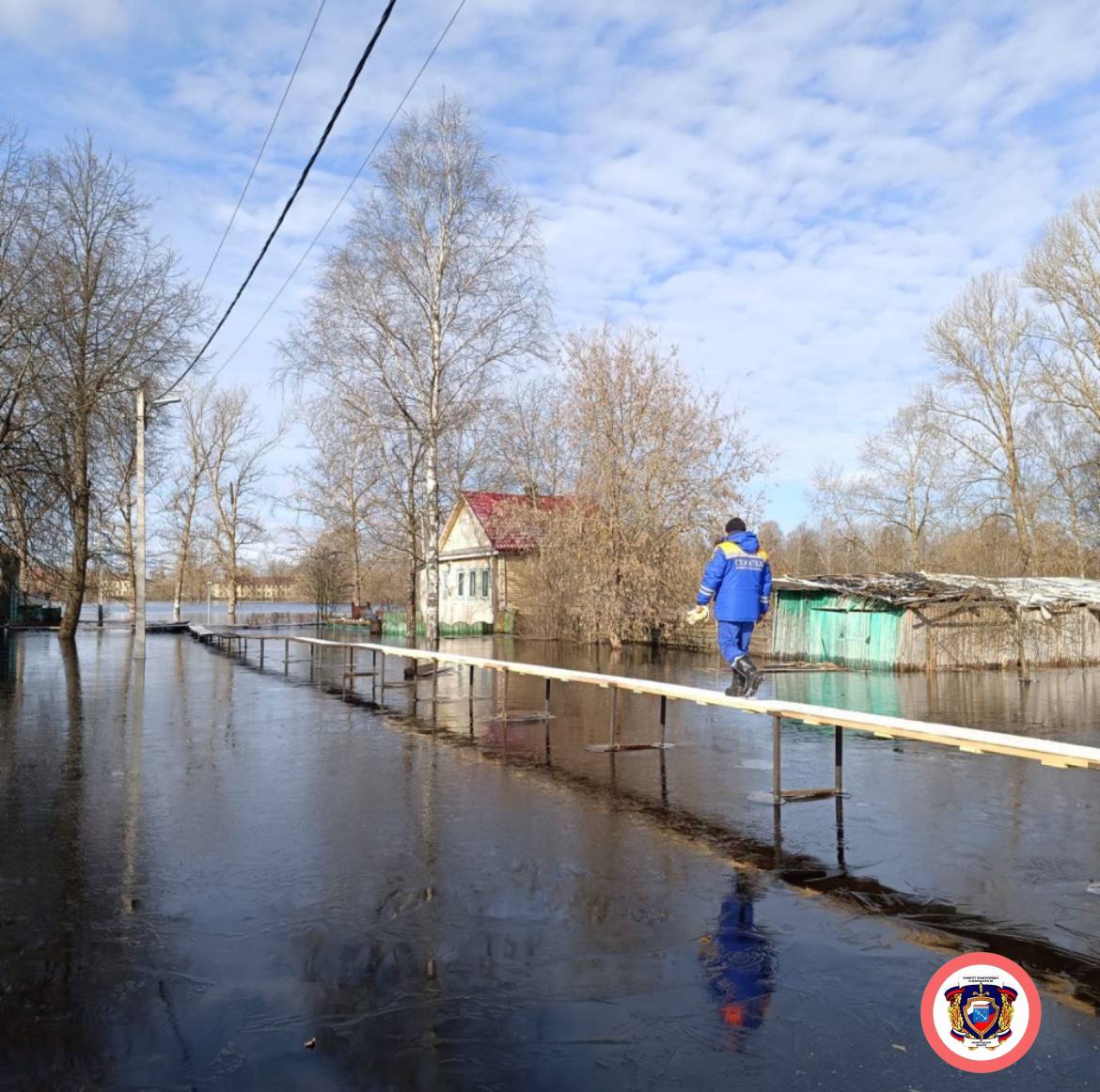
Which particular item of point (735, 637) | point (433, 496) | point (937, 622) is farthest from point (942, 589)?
point (735, 637)

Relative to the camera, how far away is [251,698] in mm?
14258

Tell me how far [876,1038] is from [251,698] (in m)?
12.2

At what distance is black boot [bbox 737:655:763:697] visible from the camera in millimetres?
8148

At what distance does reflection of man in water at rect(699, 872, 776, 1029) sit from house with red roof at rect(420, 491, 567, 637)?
24.0 meters

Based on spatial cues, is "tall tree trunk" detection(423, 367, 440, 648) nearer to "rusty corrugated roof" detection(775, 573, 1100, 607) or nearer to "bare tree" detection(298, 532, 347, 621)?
"rusty corrugated roof" detection(775, 573, 1100, 607)

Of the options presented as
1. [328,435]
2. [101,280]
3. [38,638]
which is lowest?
[38,638]

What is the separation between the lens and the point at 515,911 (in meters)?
4.86

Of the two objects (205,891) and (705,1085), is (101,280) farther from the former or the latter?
(705,1085)

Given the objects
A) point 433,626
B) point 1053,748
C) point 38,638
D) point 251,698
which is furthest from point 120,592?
point 1053,748

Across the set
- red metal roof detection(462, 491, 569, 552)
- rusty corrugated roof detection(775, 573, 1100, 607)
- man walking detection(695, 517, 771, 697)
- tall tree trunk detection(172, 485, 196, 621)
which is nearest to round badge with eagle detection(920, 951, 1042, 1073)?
man walking detection(695, 517, 771, 697)

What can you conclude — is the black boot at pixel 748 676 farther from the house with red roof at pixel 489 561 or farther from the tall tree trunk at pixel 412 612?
the tall tree trunk at pixel 412 612

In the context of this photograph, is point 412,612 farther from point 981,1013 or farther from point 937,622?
point 981,1013

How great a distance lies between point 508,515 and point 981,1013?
2878 cm

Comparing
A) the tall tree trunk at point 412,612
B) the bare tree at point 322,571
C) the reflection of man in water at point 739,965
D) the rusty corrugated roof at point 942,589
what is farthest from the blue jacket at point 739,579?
the bare tree at point 322,571
